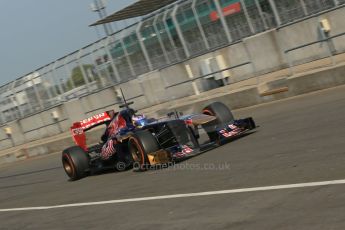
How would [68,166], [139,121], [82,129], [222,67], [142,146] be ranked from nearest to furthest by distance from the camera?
1. [142,146]
2. [139,121]
3. [68,166]
4. [82,129]
5. [222,67]

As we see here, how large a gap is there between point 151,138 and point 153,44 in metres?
13.1

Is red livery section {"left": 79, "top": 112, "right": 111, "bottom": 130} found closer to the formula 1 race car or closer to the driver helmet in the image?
the formula 1 race car

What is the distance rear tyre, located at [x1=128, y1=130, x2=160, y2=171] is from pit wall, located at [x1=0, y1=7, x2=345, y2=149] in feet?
24.0

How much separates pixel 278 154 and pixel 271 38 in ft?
36.1

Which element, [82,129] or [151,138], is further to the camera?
[82,129]

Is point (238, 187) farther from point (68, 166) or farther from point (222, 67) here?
point (222, 67)

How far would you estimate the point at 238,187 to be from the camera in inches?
303

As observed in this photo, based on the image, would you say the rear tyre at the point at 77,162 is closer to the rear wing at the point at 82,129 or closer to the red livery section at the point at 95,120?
the rear wing at the point at 82,129

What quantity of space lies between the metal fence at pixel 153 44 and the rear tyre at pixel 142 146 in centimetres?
977

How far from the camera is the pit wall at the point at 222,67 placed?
18.3m

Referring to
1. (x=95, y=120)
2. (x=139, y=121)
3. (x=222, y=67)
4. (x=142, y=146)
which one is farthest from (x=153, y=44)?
(x=142, y=146)

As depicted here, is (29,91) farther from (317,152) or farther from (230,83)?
(317,152)

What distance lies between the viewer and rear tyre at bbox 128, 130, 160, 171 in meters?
10.9

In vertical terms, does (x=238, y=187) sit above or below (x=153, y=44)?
below
